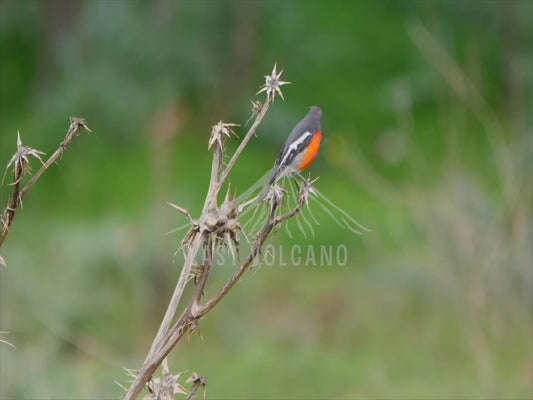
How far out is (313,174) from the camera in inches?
548

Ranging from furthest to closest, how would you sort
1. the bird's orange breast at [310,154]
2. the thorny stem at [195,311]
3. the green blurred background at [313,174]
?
the green blurred background at [313,174]
the bird's orange breast at [310,154]
the thorny stem at [195,311]

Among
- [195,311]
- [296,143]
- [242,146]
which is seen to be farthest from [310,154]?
[195,311]

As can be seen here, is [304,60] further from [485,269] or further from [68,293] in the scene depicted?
[485,269]

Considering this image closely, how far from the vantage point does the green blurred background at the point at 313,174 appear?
7125mm

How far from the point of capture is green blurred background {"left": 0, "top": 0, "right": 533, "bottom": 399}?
712cm

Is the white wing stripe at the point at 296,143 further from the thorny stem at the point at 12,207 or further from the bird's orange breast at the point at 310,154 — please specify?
the thorny stem at the point at 12,207

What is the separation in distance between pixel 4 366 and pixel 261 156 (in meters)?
10.4

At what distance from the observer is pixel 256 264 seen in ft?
6.20

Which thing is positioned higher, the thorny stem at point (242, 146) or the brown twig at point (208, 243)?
the thorny stem at point (242, 146)

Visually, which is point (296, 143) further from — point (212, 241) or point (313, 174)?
point (313, 174)

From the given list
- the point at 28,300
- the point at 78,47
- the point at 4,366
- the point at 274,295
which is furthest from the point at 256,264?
the point at 78,47

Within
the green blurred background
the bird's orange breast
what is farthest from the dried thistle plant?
the green blurred background

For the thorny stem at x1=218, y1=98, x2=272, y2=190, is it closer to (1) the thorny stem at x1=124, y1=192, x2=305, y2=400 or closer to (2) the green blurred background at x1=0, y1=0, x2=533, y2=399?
(1) the thorny stem at x1=124, y1=192, x2=305, y2=400

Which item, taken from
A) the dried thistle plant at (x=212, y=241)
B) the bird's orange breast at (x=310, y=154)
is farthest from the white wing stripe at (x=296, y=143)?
the dried thistle plant at (x=212, y=241)
